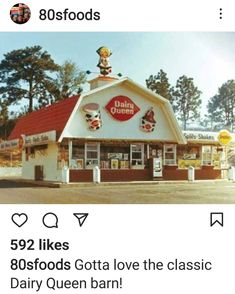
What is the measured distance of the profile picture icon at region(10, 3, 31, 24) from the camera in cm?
287

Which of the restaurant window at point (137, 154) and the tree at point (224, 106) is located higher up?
the tree at point (224, 106)

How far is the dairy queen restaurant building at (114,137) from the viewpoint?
6.04m

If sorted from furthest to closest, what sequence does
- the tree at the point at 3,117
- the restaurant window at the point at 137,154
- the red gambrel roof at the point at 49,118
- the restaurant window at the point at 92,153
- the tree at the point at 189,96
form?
the restaurant window at the point at 137,154 < the restaurant window at the point at 92,153 < the red gambrel roof at the point at 49,118 < the tree at the point at 3,117 < the tree at the point at 189,96

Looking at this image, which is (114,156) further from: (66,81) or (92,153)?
(66,81)

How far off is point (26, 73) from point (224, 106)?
5.46ft

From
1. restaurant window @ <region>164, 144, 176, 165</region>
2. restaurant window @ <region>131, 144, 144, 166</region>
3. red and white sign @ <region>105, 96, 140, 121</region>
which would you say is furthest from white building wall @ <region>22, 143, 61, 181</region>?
restaurant window @ <region>164, 144, 176, 165</region>

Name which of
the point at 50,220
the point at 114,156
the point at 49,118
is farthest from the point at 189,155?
the point at 50,220

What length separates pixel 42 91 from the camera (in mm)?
4285

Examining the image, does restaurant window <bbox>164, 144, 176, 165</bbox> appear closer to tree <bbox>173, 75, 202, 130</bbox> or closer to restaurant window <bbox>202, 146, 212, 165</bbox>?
restaurant window <bbox>202, 146, 212, 165</bbox>

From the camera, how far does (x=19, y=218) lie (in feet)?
8.93

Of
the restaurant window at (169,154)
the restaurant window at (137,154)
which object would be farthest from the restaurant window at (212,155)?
the restaurant window at (137,154)

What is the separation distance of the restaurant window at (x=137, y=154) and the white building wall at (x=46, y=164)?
1021 mm

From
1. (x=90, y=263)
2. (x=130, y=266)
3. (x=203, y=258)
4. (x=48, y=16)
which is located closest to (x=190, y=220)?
(x=203, y=258)

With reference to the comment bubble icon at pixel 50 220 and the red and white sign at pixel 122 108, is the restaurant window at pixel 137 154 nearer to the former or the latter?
the red and white sign at pixel 122 108
